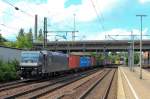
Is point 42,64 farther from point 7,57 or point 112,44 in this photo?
point 112,44

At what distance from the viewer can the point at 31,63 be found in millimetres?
39625

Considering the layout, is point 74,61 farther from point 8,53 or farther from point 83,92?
point 83,92

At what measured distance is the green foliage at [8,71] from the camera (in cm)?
3959

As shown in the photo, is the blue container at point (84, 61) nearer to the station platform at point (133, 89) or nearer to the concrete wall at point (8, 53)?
the concrete wall at point (8, 53)

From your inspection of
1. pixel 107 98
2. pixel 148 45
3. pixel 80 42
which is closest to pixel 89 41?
pixel 80 42

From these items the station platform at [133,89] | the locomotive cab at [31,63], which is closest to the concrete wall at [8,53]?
the locomotive cab at [31,63]

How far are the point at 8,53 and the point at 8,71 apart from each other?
22.9ft

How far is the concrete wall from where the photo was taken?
150 ft

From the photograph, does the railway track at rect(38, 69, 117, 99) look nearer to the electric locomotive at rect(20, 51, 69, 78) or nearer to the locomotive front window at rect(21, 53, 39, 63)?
the electric locomotive at rect(20, 51, 69, 78)

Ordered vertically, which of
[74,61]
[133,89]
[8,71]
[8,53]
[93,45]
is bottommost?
[133,89]

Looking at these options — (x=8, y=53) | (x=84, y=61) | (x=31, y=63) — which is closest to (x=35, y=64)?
(x=31, y=63)

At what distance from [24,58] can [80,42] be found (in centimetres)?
8118

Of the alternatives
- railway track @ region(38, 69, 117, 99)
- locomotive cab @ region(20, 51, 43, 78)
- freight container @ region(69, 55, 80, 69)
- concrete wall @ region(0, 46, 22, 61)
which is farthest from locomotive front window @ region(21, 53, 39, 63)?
freight container @ region(69, 55, 80, 69)

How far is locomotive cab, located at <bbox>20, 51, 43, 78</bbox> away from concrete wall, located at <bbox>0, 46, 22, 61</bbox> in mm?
5988
